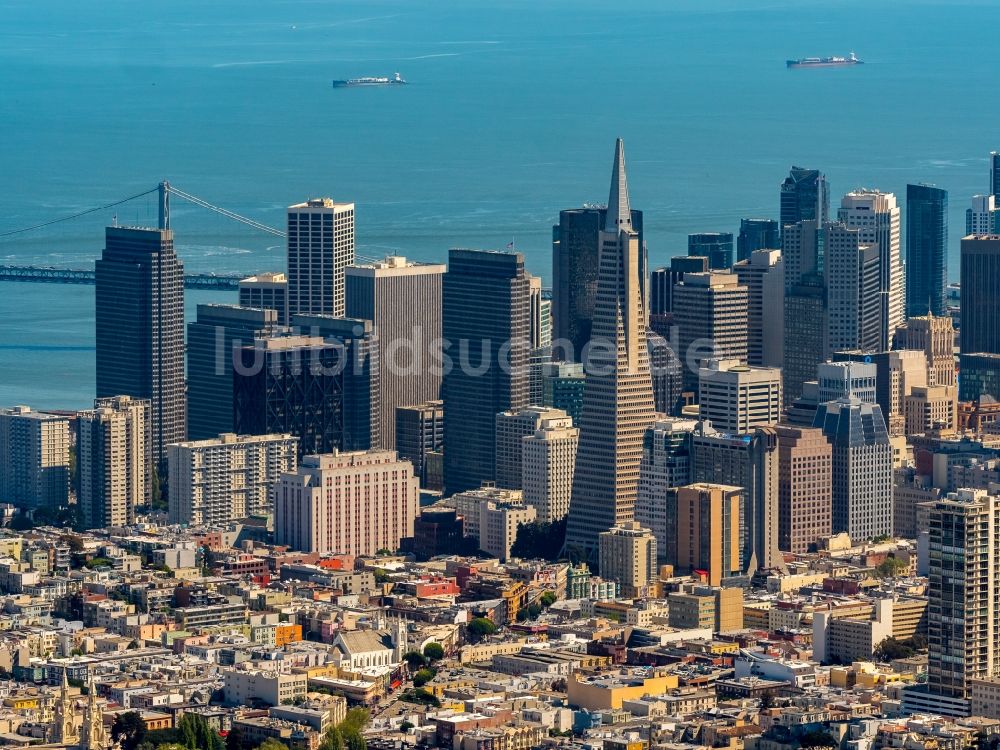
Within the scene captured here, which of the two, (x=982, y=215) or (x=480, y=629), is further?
(x=982, y=215)

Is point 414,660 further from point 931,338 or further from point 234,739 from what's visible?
point 931,338

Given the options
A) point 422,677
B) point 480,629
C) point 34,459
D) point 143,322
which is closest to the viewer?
point 422,677

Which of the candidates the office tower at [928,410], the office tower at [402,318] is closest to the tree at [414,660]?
the office tower at [402,318]

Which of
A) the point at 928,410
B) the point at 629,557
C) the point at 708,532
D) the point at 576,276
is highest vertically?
the point at 576,276

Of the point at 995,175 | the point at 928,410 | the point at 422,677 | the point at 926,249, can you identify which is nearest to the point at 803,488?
the point at 928,410

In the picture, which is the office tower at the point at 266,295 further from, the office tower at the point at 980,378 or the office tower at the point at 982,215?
the office tower at the point at 982,215

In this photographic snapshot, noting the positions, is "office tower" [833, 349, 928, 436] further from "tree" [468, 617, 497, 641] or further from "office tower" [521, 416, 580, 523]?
"tree" [468, 617, 497, 641]

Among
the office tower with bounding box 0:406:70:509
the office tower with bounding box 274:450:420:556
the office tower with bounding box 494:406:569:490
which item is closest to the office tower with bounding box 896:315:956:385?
the office tower with bounding box 494:406:569:490
